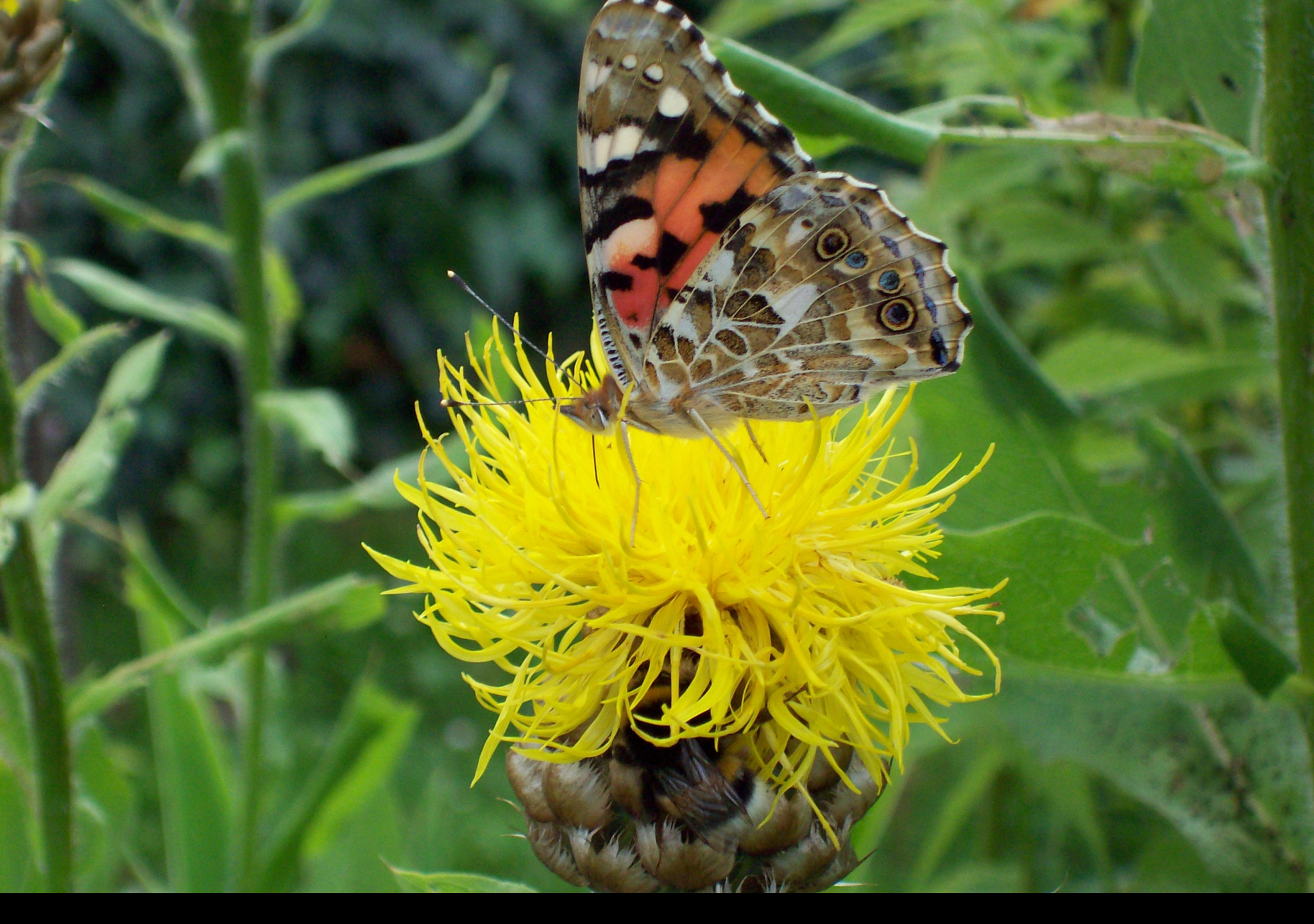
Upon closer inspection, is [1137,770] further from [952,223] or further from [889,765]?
[952,223]

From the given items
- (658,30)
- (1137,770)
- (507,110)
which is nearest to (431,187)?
(507,110)

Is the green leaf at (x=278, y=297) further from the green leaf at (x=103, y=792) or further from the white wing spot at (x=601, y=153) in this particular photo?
the white wing spot at (x=601, y=153)

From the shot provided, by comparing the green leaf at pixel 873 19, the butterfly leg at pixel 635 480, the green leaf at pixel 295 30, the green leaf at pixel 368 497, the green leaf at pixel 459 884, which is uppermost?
the green leaf at pixel 295 30

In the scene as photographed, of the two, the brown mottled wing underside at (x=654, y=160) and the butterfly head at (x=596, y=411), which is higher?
the brown mottled wing underside at (x=654, y=160)

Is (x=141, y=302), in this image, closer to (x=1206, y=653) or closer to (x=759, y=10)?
(x=759, y=10)

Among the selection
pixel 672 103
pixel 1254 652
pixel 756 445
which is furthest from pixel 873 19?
pixel 1254 652

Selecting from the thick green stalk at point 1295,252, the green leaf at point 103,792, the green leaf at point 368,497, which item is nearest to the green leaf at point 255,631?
the green leaf at point 368,497

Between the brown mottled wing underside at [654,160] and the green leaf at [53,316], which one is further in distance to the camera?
the green leaf at [53,316]
